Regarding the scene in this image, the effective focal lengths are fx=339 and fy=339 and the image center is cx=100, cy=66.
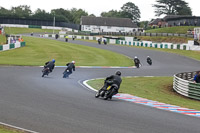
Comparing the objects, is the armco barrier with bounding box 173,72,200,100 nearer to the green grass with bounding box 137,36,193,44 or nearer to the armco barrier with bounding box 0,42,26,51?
the armco barrier with bounding box 0,42,26,51

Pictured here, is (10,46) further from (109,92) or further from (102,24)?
(102,24)

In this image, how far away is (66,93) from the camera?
52.5 feet

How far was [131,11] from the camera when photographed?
166000 millimetres

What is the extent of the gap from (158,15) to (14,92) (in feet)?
427

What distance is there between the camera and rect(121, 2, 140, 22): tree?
164 metres

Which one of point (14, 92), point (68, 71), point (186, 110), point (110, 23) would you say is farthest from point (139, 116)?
point (110, 23)

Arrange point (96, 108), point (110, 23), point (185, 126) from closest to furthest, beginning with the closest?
point (185, 126) → point (96, 108) → point (110, 23)

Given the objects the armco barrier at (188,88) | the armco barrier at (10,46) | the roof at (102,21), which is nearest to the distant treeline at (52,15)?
the roof at (102,21)

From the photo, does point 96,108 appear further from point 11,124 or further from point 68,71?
point 68,71

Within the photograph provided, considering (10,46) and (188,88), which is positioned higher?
(10,46)

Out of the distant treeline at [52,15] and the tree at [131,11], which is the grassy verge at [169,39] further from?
the tree at [131,11]

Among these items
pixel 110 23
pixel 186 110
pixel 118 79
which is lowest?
pixel 186 110

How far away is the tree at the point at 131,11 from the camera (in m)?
164

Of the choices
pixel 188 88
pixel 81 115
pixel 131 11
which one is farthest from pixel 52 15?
pixel 81 115
